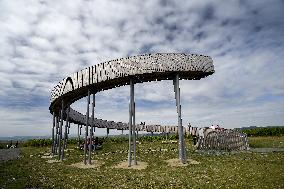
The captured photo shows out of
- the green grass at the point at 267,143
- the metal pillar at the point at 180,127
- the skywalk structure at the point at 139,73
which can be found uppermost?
the skywalk structure at the point at 139,73

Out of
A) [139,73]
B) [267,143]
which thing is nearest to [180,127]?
[139,73]

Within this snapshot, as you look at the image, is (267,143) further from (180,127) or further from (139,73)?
(139,73)

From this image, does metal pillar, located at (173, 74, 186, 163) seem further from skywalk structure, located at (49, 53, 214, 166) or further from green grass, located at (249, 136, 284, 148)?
green grass, located at (249, 136, 284, 148)

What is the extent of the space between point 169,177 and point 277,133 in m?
39.1

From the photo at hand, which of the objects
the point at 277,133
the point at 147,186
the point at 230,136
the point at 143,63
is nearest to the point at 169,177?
the point at 147,186

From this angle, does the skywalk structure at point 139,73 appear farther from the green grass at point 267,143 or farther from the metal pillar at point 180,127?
the green grass at point 267,143

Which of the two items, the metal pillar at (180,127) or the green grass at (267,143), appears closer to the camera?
the metal pillar at (180,127)

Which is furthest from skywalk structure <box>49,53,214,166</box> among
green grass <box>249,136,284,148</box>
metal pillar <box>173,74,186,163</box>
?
green grass <box>249,136,284,148</box>

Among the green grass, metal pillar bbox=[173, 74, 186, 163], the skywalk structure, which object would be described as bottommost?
the green grass

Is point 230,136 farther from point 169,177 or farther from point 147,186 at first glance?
point 147,186

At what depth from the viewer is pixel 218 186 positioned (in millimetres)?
9641

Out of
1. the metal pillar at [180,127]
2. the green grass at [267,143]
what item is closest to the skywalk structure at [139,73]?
the metal pillar at [180,127]

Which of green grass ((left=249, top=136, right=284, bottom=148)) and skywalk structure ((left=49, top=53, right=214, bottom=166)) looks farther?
green grass ((left=249, top=136, right=284, bottom=148))

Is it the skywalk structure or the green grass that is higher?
the skywalk structure
